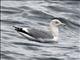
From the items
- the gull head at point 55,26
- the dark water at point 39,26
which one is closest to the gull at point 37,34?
the dark water at point 39,26

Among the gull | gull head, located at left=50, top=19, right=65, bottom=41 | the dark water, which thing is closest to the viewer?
the dark water

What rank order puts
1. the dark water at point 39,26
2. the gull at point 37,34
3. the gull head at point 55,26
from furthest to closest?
the gull head at point 55,26 → the gull at point 37,34 → the dark water at point 39,26

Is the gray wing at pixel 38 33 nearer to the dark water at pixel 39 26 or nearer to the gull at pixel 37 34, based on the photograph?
the gull at pixel 37 34

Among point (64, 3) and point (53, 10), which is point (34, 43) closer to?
point (53, 10)

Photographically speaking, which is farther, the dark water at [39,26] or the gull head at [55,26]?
the gull head at [55,26]

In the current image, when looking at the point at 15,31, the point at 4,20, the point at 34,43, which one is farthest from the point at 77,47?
the point at 4,20

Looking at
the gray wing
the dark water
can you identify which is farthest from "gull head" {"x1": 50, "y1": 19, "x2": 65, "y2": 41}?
the gray wing

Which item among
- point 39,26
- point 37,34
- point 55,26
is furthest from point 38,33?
point 39,26

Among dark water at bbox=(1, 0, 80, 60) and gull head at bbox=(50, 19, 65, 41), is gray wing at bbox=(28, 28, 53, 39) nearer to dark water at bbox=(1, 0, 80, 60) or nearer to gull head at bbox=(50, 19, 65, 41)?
dark water at bbox=(1, 0, 80, 60)

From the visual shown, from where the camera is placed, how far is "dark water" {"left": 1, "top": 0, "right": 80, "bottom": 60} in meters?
15.0

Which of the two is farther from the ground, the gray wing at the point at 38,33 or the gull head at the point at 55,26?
the gull head at the point at 55,26

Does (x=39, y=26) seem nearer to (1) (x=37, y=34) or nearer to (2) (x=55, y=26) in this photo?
(2) (x=55, y=26)

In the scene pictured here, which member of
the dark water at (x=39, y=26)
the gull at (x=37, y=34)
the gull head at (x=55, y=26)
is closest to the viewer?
the dark water at (x=39, y=26)

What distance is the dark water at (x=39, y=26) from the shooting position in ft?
49.1
